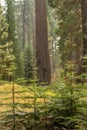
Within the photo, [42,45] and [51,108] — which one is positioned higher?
[51,108]

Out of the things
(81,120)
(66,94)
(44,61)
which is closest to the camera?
(81,120)

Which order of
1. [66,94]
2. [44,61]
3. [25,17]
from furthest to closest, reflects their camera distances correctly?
[25,17], [44,61], [66,94]

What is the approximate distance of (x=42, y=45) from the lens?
45.1ft

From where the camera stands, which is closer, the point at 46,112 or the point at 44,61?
the point at 46,112

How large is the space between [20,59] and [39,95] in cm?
3394

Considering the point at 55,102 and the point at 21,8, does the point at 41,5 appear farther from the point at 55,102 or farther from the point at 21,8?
the point at 21,8

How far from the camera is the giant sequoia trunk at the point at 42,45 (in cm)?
1348

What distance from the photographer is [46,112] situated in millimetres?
4449

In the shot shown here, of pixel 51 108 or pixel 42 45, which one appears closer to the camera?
pixel 51 108

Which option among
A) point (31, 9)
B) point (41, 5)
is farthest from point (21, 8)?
point (41, 5)

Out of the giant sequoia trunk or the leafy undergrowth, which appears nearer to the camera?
the leafy undergrowth

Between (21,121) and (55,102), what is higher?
(55,102)

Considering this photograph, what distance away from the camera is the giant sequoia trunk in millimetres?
13477

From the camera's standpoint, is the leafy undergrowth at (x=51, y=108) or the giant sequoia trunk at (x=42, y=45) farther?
the giant sequoia trunk at (x=42, y=45)
